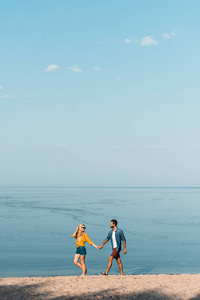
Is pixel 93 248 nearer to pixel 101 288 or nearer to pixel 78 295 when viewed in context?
pixel 101 288

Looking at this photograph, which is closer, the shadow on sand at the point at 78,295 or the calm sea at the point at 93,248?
the shadow on sand at the point at 78,295

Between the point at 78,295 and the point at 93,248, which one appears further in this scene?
the point at 93,248

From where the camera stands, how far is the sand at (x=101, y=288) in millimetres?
8844

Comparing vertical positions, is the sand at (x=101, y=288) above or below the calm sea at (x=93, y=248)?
above

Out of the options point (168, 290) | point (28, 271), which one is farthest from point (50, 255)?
point (168, 290)

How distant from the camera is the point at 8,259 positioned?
1694 centimetres

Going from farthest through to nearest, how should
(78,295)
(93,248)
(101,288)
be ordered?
(93,248) < (101,288) < (78,295)

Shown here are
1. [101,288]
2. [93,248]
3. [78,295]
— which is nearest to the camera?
[78,295]

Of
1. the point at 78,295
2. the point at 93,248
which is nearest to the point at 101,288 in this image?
the point at 78,295

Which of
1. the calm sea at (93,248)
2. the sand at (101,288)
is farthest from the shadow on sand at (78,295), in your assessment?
the calm sea at (93,248)

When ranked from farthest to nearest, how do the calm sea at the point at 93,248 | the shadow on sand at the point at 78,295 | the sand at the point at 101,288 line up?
the calm sea at the point at 93,248 < the sand at the point at 101,288 < the shadow on sand at the point at 78,295

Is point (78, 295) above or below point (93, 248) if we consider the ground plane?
above

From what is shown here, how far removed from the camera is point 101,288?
9359 mm

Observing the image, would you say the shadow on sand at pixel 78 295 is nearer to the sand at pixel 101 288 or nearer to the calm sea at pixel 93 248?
the sand at pixel 101 288
